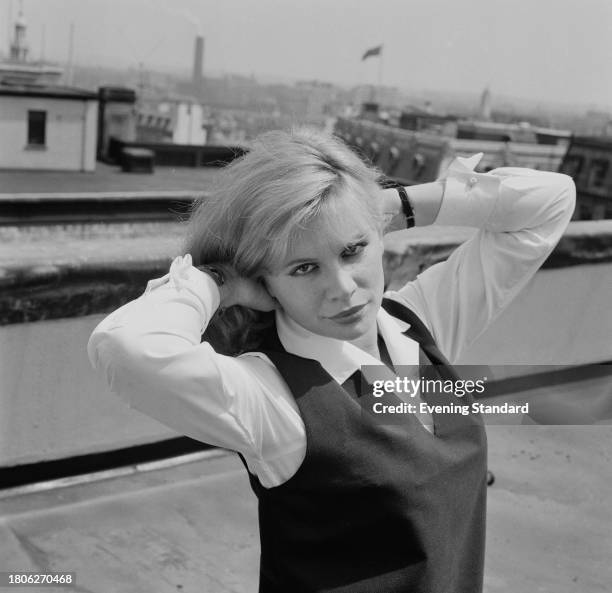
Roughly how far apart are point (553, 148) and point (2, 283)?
44.6 meters

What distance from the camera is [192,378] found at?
118 cm

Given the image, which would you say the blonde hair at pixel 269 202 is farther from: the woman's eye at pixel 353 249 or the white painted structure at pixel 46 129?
the white painted structure at pixel 46 129

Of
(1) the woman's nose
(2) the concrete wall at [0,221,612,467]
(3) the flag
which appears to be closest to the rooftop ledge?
(2) the concrete wall at [0,221,612,467]

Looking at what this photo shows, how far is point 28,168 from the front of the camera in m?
24.8

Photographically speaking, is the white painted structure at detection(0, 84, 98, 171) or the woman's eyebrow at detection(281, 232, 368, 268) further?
the white painted structure at detection(0, 84, 98, 171)

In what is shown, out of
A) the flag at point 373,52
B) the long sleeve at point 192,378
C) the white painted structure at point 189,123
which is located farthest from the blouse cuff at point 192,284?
the flag at point 373,52

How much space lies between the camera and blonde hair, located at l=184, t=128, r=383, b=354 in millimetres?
1278

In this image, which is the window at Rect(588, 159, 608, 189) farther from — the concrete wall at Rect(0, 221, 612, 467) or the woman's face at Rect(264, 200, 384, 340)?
the woman's face at Rect(264, 200, 384, 340)

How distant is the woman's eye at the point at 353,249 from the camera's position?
1.34 metres

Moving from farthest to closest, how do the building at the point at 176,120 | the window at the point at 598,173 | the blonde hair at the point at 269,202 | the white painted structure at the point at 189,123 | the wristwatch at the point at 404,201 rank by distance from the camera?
the white painted structure at the point at 189,123 → the building at the point at 176,120 → the window at the point at 598,173 → the wristwatch at the point at 404,201 → the blonde hair at the point at 269,202

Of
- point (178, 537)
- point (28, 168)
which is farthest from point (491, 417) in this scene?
point (28, 168)

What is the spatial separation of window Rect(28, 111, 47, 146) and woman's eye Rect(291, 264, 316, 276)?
2503cm

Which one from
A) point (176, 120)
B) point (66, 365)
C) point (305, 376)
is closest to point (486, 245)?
point (305, 376)

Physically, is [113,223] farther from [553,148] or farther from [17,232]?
[553,148]
